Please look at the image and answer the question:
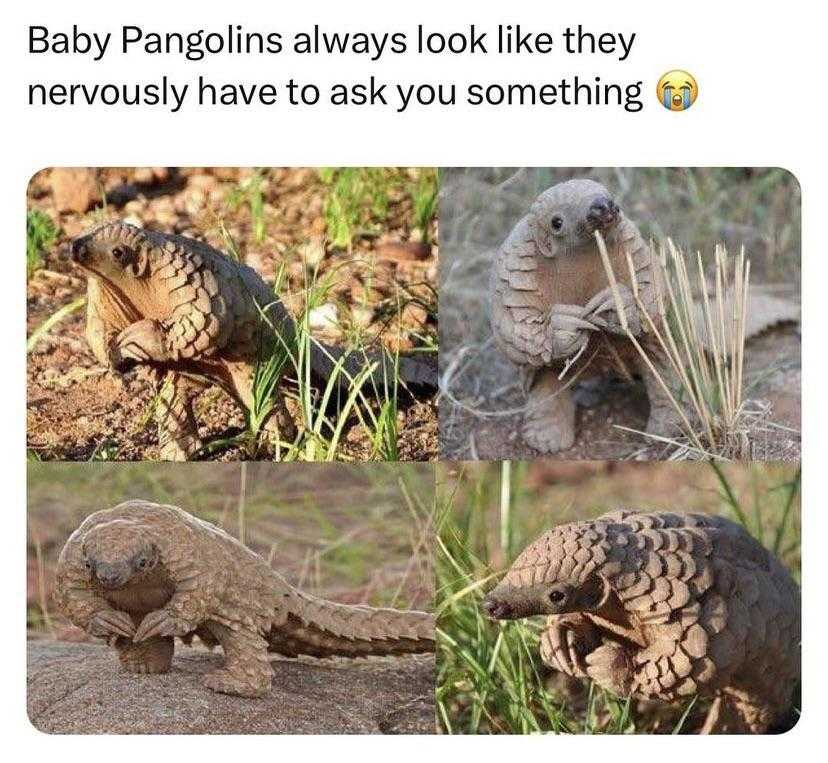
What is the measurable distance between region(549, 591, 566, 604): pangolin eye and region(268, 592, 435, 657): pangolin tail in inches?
35.3

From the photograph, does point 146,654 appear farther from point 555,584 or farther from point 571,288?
point 571,288

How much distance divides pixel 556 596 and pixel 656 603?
36 cm

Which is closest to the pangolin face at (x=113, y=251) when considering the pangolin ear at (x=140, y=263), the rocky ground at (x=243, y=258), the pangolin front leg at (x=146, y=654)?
the pangolin ear at (x=140, y=263)

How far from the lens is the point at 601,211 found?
6.12 meters

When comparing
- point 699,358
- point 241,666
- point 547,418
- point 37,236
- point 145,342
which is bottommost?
point 241,666

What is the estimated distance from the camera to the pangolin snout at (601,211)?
6121 millimetres

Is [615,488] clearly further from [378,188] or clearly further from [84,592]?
[84,592]

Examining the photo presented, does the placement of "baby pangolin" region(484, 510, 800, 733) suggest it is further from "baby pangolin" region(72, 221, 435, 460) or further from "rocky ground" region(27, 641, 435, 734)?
"baby pangolin" region(72, 221, 435, 460)

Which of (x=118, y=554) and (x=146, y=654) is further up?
(x=118, y=554)

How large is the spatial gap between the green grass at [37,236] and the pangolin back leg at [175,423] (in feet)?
2.52

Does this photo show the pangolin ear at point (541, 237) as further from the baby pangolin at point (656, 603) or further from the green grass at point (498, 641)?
the baby pangolin at point (656, 603)

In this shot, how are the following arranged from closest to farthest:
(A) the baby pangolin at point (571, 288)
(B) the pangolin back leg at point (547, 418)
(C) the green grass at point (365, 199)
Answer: (A) the baby pangolin at point (571, 288) < (B) the pangolin back leg at point (547, 418) < (C) the green grass at point (365, 199)
